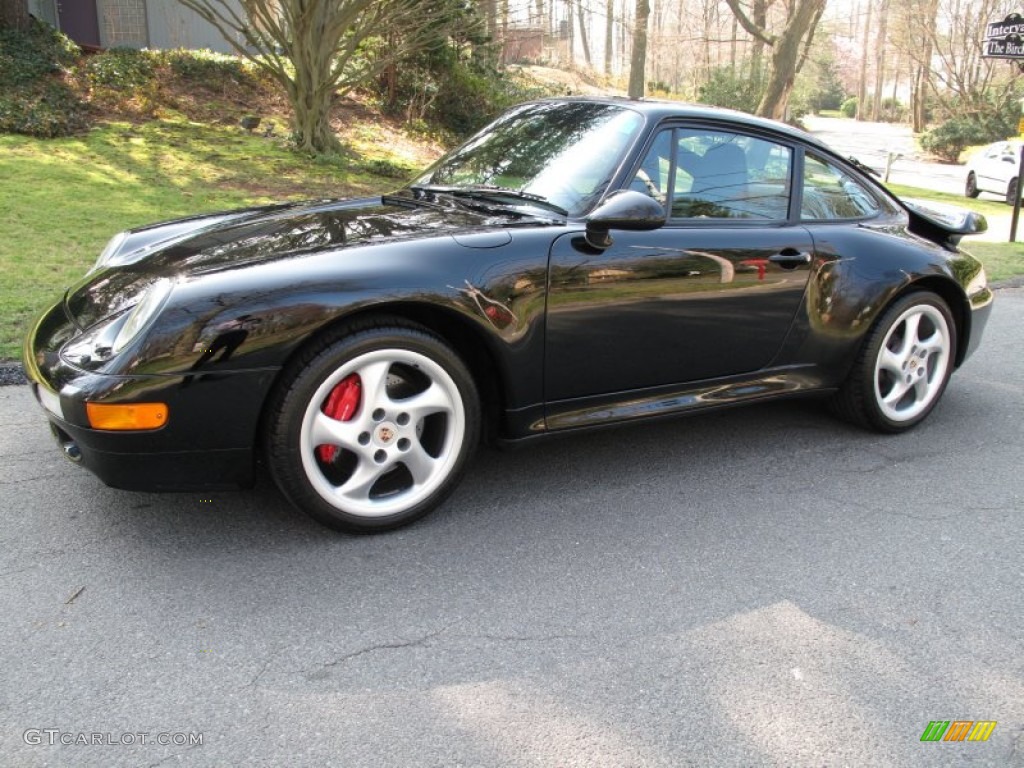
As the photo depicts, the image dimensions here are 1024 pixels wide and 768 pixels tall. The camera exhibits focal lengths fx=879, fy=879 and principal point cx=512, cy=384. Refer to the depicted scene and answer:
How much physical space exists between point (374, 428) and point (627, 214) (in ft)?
3.79

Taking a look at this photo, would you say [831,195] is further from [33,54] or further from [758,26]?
[758,26]

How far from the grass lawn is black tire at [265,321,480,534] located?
2.75 meters

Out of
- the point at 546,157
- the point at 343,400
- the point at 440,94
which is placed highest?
the point at 440,94

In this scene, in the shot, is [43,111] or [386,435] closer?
[386,435]

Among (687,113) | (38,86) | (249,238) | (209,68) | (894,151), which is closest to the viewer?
(249,238)

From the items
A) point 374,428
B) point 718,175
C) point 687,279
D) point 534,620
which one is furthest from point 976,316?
point 374,428

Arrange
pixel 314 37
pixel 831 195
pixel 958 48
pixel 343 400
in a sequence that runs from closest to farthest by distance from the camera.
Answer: pixel 343 400 < pixel 831 195 < pixel 314 37 < pixel 958 48

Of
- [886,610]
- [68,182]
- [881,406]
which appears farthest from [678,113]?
[68,182]

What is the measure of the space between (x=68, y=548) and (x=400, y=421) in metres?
1.15

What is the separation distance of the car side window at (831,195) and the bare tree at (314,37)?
8854 millimetres

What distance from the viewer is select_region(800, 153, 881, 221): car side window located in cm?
397

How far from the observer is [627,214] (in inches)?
122

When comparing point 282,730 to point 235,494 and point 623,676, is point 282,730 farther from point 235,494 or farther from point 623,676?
point 235,494

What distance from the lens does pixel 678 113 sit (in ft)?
11.9
